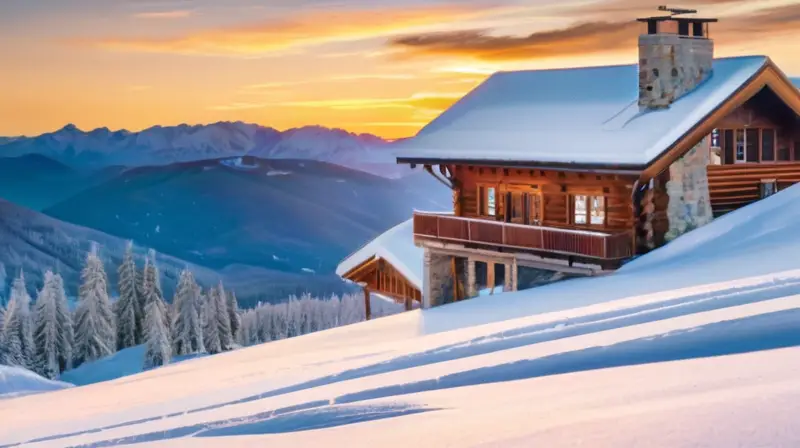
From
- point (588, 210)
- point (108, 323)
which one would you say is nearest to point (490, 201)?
point (588, 210)

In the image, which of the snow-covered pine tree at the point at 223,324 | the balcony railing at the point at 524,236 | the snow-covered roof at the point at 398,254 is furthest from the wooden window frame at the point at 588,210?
the snow-covered pine tree at the point at 223,324

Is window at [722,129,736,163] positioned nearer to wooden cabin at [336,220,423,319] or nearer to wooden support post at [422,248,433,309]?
wooden support post at [422,248,433,309]

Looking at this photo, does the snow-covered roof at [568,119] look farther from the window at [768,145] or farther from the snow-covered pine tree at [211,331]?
the snow-covered pine tree at [211,331]

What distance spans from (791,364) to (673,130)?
44.6 feet

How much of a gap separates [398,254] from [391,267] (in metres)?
0.64

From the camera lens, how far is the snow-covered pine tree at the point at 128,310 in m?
70.0

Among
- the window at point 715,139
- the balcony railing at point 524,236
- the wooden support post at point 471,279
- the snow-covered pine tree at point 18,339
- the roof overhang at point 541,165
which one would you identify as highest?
Answer: the window at point 715,139

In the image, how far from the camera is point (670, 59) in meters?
25.5

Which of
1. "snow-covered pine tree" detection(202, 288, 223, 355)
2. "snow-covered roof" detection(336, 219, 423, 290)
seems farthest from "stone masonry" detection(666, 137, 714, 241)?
"snow-covered pine tree" detection(202, 288, 223, 355)

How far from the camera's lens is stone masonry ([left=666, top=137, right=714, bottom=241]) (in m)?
24.9

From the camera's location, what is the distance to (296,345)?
2217cm

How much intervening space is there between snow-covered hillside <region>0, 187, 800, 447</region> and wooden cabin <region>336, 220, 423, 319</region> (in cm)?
1225

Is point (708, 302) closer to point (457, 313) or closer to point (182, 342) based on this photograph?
point (457, 313)

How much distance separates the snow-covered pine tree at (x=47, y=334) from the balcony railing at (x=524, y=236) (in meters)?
43.0
